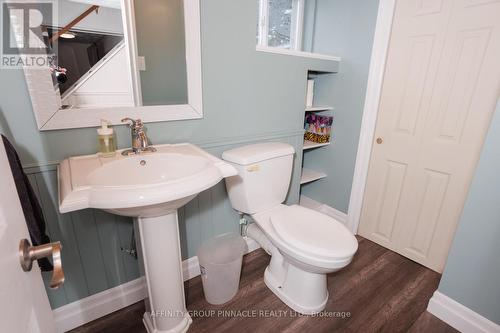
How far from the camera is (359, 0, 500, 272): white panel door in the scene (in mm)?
1339

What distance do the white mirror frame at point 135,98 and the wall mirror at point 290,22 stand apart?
33.9 inches

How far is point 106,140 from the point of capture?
1.09 m

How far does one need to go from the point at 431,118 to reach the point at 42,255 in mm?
1871

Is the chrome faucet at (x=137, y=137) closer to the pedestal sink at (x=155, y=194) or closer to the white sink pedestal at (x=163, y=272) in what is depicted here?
the pedestal sink at (x=155, y=194)

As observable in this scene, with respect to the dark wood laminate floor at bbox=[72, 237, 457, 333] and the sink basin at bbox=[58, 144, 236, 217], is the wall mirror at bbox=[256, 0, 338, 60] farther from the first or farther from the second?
the dark wood laminate floor at bbox=[72, 237, 457, 333]

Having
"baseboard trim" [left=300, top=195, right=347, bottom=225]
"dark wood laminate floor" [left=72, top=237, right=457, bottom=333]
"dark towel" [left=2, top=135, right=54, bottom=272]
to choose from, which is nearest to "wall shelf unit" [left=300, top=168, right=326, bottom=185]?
"baseboard trim" [left=300, top=195, right=347, bottom=225]

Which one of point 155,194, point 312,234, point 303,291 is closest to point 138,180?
point 155,194

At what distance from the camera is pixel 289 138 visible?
6.00ft

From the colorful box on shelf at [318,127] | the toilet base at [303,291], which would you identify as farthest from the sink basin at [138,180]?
the colorful box on shelf at [318,127]

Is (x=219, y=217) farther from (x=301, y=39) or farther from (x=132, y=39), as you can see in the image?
(x=301, y=39)

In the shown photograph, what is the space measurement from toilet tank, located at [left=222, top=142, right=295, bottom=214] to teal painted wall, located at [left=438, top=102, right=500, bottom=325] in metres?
0.89

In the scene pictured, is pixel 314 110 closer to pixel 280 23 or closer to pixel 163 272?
pixel 280 23

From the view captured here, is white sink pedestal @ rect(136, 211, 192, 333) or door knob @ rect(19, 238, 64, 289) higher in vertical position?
door knob @ rect(19, 238, 64, 289)

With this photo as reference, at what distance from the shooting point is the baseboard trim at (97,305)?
4.05ft
